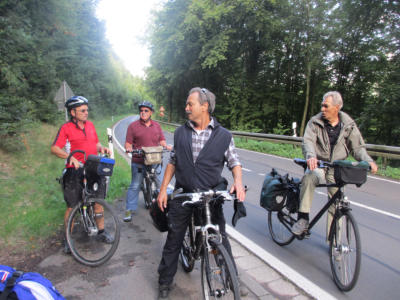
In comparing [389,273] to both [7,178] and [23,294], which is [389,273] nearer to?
[23,294]

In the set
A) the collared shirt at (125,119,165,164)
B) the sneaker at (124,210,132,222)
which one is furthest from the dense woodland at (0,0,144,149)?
the sneaker at (124,210,132,222)

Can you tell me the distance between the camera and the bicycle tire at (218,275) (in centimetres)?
223

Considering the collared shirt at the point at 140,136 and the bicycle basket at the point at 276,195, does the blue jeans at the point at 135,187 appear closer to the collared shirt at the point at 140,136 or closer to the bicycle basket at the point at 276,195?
the collared shirt at the point at 140,136

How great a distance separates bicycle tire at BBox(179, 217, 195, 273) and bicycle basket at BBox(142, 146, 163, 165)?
203 cm

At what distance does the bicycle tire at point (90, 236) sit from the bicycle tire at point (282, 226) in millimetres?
2249

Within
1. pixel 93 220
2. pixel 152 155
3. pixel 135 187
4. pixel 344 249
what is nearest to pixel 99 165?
pixel 93 220

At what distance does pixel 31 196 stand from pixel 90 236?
2.96m

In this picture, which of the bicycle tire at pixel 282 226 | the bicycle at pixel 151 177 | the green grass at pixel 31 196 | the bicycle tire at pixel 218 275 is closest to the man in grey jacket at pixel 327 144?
the bicycle tire at pixel 282 226

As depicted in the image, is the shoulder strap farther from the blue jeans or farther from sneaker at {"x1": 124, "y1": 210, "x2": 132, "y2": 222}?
the blue jeans

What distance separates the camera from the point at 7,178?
6.98 m

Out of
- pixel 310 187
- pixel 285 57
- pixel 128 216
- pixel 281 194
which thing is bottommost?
pixel 128 216

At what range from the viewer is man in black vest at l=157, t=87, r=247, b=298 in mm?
2725

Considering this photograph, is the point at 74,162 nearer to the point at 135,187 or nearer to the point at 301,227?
the point at 135,187

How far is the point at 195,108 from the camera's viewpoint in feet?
8.83
